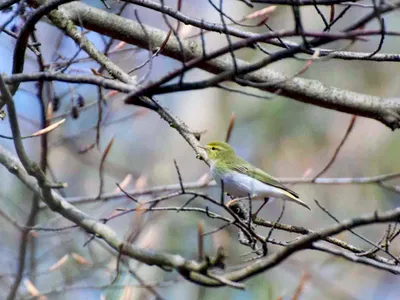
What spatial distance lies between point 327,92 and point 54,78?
157cm

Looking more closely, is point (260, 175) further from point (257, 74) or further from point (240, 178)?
point (257, 74)

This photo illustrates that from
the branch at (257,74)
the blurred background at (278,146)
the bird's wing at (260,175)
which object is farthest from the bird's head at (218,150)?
the blurred background at (278,146)

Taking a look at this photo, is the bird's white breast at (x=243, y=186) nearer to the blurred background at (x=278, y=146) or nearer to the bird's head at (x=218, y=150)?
the bird's head at (x=218, y=150)

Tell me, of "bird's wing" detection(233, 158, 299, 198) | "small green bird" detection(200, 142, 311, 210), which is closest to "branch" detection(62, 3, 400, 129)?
"small green bird" detection(200, 142, 311, 210)

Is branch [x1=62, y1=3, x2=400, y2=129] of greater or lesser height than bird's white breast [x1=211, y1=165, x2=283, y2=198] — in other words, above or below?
above

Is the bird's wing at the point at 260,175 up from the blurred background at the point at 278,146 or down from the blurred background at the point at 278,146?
down

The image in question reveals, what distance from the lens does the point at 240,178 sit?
3346mm

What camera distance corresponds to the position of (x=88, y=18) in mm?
2770

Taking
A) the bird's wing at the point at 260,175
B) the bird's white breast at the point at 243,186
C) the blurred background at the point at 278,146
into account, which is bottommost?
the bird's white breast at the point at 243,186

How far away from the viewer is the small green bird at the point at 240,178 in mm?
3221

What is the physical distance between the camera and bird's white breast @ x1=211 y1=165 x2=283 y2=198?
3.20 metres

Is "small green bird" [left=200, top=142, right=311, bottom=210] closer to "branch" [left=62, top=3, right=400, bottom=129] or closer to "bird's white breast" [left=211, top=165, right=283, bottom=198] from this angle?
"bird's white breast" [left=211, top=165, right=283, bottom=198]

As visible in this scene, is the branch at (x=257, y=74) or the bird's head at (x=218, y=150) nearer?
the branch at (x=257, y=74)

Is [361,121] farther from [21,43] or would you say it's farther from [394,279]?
[21,43]
